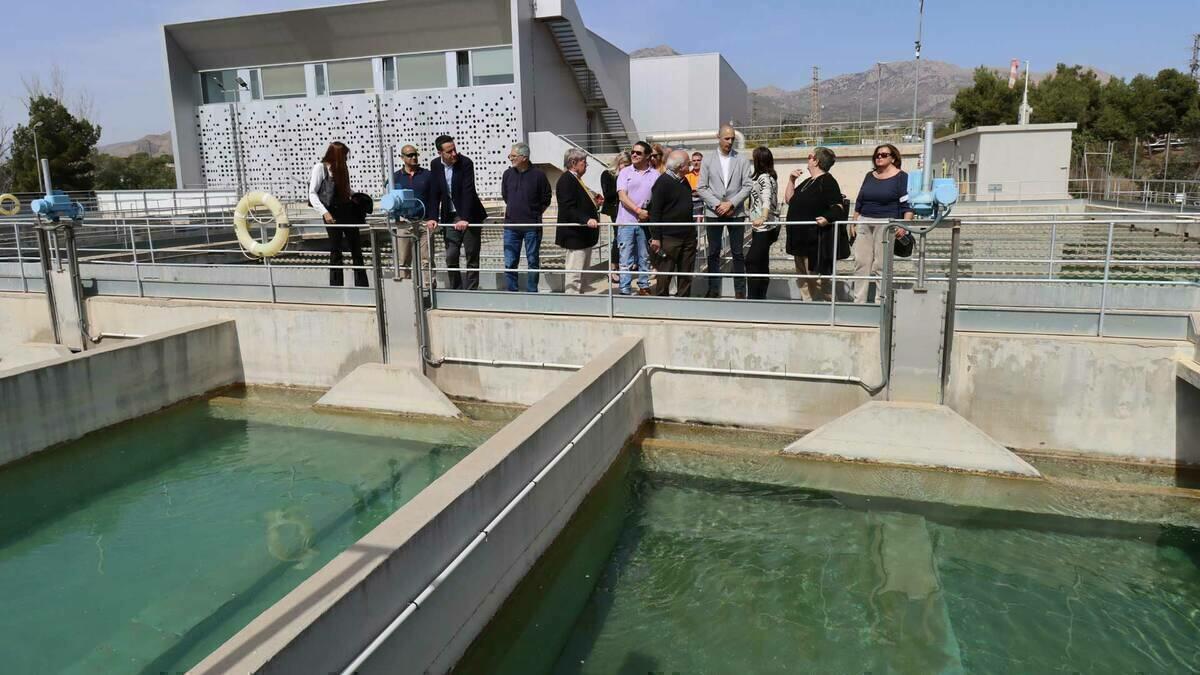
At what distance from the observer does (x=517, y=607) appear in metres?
4.63

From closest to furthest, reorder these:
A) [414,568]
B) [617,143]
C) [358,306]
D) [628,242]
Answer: [414,568] → [628,242] → [358,306] → [617,143]

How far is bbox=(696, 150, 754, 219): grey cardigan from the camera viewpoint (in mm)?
7820

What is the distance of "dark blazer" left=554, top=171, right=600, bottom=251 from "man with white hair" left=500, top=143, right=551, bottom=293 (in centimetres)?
23

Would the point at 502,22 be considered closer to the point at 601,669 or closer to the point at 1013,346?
the point at 1013,346

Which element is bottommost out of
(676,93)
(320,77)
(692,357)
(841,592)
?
(841,592)

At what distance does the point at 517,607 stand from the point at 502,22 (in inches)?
934

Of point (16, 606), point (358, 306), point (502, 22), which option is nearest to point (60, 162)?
point (502, 22)

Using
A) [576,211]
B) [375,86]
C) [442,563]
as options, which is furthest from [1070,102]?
[442,563]

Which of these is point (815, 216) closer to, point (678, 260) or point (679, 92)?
point (678, 260)

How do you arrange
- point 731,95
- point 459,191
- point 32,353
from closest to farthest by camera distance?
point 459,191, point 32,353, point 731,95

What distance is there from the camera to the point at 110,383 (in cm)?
782

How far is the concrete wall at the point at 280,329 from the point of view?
336 inches

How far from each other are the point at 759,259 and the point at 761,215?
1.59 ft

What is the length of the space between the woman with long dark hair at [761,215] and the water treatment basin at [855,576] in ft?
6.49
